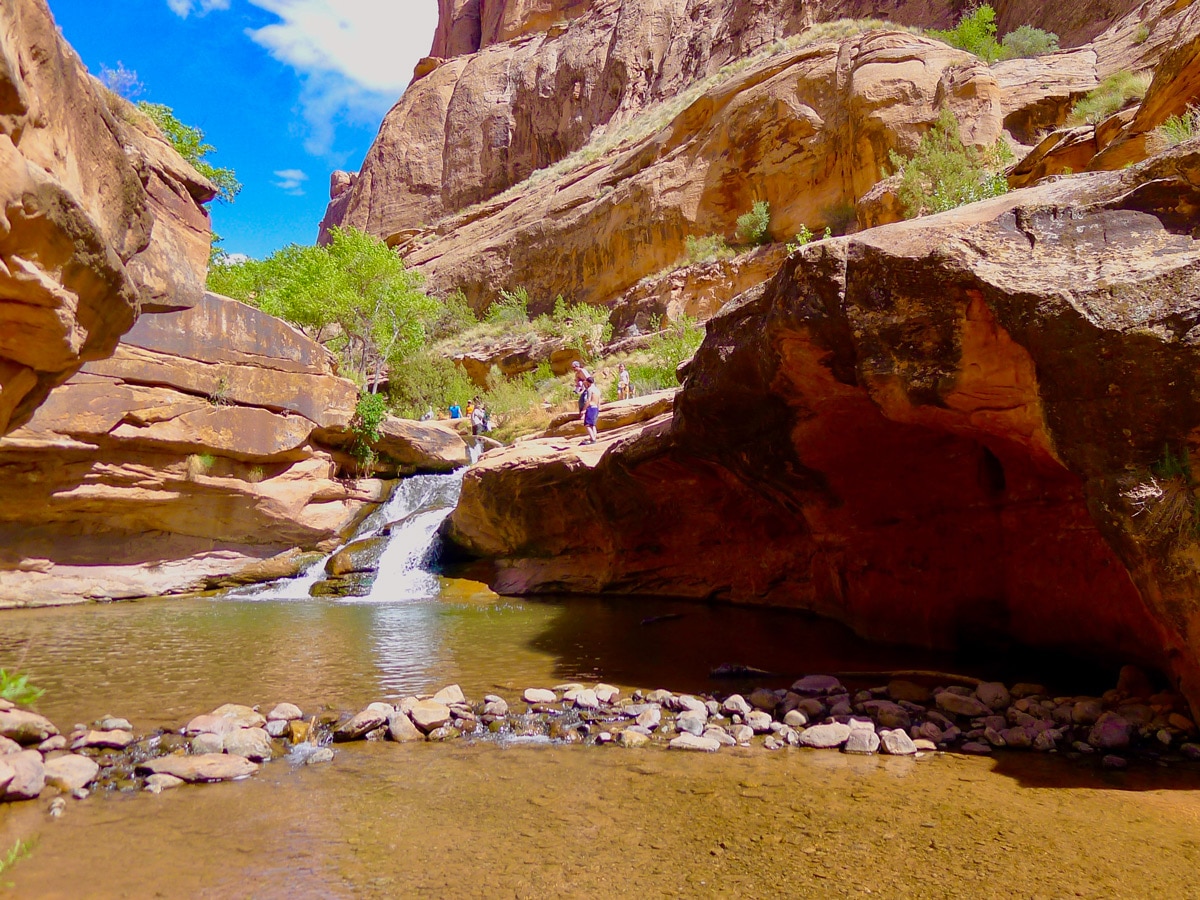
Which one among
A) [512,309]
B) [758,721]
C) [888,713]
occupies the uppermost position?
[512,309]

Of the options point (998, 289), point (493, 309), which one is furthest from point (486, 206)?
point (998, 289)

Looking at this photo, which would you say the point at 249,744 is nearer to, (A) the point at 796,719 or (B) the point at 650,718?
(B) the point at 650,718

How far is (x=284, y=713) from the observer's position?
6191mm

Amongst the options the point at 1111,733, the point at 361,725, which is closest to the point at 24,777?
the point at 361,725

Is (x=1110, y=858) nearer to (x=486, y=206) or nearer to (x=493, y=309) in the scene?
(x=493, y=309)

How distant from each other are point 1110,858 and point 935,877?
898mm

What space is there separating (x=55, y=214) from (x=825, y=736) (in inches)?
225

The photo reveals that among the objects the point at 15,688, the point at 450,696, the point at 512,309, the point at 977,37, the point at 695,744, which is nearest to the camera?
the point at 15,688

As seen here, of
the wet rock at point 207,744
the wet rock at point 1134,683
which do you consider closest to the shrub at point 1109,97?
the wet rock at point 1134,683

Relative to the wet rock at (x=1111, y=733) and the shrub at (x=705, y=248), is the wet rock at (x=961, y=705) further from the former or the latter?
the shrub at (x=705, y=248)

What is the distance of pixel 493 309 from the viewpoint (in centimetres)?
3850

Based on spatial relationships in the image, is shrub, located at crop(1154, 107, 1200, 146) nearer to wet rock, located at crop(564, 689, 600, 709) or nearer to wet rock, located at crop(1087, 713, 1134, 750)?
wet rock, located at crop(1087, 713, 1134, 750)

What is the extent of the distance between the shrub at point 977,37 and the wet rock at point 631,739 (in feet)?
101

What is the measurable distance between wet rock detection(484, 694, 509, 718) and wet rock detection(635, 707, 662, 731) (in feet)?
3.74
